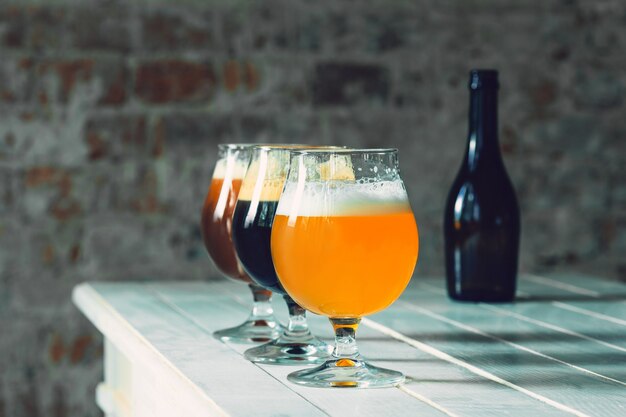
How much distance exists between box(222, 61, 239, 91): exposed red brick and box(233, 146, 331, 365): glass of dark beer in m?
1.44

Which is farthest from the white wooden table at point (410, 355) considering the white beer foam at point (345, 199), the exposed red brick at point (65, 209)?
the exposed red brick at point (65, 209)

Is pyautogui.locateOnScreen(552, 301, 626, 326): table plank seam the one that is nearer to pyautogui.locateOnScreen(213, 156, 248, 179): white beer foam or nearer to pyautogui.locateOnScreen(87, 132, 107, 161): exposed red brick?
pyautogui.locateOnScreen(213, 156, 248, 179): white beer foam

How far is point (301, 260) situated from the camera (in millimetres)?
1046

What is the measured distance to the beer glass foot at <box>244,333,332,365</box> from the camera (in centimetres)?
118

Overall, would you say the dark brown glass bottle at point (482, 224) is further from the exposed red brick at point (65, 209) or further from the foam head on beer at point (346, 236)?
the exposed red brick at point (65, 209)

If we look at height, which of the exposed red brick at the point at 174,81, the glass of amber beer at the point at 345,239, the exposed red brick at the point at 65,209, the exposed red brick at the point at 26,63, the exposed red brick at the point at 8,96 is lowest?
the exposed red brick at the point at 65,209

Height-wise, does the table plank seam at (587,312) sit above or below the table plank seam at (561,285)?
above

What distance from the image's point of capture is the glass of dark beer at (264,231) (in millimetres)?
1203

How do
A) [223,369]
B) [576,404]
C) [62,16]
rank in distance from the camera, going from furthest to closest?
[62,16] → [223,369] → [576,404]

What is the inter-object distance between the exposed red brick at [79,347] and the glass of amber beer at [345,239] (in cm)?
164

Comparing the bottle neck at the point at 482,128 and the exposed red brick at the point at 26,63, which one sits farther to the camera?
the exposed red brick at the point at 26,63

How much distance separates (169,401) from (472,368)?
13.6 inches

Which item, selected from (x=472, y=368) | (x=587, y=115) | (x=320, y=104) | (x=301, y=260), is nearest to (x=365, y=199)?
(x=301, y=260)

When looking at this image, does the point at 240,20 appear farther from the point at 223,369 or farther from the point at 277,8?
the point at 223,369
